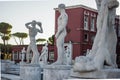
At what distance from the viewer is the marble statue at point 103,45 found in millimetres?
3188

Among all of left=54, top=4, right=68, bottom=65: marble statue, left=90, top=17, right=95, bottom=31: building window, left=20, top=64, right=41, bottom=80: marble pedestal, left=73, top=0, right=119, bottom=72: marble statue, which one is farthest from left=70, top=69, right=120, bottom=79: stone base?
left=90, top=17, right=95, bottom=31: building window

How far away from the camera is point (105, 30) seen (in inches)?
134

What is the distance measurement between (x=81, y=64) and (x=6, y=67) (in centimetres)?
1082

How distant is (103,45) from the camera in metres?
3.37

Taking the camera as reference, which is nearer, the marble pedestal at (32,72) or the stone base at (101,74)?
the stone base at (101,74)

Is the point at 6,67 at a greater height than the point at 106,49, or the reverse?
the point at 106,49


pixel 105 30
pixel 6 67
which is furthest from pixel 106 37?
pixel 6 67

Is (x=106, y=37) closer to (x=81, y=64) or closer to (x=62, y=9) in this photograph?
(x=81, y=64)

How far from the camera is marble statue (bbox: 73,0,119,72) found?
10.5 feet

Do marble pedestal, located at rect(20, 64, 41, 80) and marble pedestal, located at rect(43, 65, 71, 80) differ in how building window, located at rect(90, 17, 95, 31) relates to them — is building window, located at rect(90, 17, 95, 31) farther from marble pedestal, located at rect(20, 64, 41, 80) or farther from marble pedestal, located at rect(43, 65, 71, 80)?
marble pedestal, located at rect(43, 65, 71, 80)

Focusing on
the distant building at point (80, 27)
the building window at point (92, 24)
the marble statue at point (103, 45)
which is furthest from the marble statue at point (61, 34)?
the building window at point (92, 24)

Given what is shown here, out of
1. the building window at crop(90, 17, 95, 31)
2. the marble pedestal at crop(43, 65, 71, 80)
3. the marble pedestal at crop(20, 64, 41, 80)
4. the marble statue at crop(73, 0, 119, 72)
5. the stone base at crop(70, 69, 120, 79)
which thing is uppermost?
the building window at crop(90, 17, 95, 31)

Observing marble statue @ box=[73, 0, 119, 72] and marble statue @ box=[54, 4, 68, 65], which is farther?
marble statue @ box=[54, 4, 68, 65]

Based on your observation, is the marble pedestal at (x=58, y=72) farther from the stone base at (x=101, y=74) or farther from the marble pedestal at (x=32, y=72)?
Result: the stone base at (x=101, y=74)
